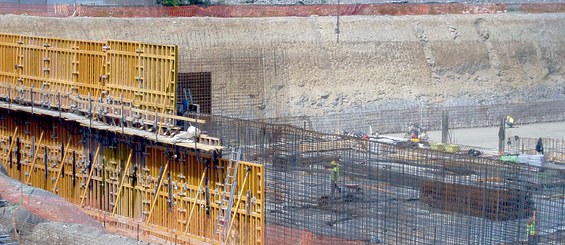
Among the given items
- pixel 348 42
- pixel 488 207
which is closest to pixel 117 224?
pixel 488 207

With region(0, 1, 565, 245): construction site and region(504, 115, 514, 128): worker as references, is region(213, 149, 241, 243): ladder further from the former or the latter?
region(504, 115, 514, 128): worker

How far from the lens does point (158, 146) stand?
18.3 metres

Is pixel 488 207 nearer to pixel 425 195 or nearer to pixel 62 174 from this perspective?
pixel 425 195

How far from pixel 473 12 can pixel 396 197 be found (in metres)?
32.1

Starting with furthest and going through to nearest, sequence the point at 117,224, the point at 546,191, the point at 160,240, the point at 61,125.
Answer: the point at 61,125 < the point at 117,224 < the point at 160,240 < the point at 546,191

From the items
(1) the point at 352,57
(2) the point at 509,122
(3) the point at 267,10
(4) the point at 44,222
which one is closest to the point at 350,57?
(1) the point at 352,57

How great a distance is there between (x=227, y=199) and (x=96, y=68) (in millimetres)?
5078

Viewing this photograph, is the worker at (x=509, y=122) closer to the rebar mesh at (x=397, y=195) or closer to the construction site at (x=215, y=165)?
the construction site at (x=215, y=165)

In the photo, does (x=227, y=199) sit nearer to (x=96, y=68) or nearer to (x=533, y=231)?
(x=96, y=68)

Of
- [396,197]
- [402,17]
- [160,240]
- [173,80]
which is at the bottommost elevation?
[160,240]

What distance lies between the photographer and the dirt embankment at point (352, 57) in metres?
35.3

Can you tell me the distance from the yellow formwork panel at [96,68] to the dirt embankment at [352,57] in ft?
27.9

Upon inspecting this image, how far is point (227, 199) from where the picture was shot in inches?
659

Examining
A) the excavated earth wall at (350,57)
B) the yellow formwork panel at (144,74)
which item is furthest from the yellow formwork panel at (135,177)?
the excavated earth wall at (350,57)
